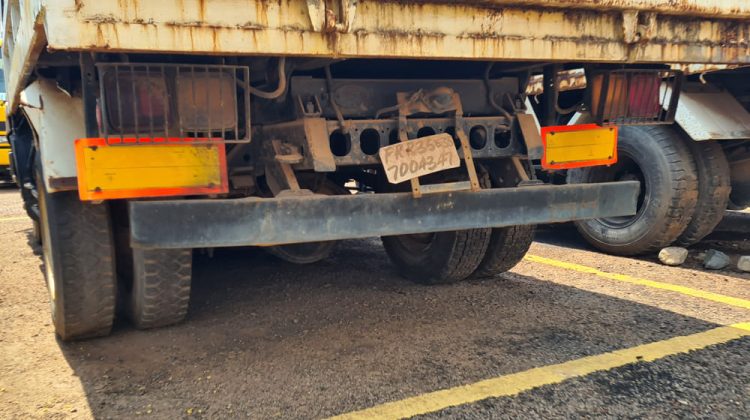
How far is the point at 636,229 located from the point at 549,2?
3.19m

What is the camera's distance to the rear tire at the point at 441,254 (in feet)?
12.7

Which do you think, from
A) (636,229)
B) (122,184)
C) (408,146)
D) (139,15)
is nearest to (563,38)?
(408,146)

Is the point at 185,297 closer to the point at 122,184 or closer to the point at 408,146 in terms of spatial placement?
the point at 122,184

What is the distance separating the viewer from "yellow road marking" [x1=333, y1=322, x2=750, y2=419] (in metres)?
A: 2.37

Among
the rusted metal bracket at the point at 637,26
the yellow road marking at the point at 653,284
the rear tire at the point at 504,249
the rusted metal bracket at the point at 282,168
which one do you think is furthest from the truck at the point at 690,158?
the rusted metal bracket at the point at 282,168

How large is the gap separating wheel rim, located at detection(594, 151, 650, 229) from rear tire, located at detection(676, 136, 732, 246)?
43cm

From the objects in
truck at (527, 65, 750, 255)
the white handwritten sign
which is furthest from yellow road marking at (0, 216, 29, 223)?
the white handwritten sign

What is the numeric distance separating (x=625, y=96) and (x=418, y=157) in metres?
1.35

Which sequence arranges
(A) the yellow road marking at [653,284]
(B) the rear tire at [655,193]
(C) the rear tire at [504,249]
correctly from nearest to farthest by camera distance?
1. (A) the yellow road marking at [653,284]
2. (C) the rear tire at [504,249]
3. (B) the rear tire at [655,193]

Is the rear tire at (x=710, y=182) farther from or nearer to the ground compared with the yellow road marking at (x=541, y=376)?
farther from the ground

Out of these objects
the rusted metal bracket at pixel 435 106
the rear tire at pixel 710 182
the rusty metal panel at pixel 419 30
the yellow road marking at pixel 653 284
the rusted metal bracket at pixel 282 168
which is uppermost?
the rusty metal panel at pixel 419 30

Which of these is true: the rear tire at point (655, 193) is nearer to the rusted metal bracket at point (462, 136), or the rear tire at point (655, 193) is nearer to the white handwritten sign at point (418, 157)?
the rusted metal bracket at point (462, 136)

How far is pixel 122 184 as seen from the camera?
2307 mm

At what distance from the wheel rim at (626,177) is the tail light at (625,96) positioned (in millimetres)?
1968
